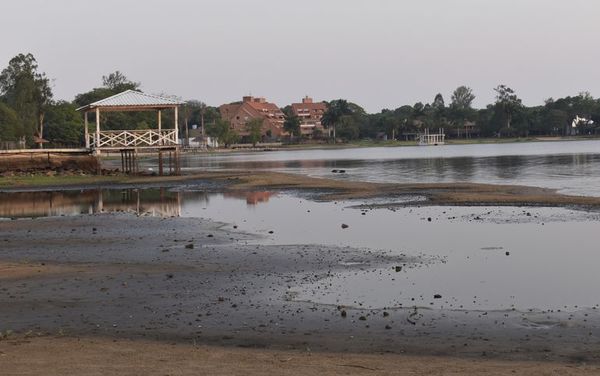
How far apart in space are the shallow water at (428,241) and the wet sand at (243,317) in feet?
3.00

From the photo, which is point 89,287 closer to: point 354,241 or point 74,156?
point 354,241

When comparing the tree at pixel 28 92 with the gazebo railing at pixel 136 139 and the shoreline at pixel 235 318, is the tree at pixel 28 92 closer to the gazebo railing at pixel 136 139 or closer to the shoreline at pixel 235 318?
the gazebo railing at pixel 136 139

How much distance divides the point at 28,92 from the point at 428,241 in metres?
103

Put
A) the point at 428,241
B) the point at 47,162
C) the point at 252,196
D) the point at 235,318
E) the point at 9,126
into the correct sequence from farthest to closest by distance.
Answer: the point at 9,126
the point at 47,162
the point at 252,196
the point at 428,241
the point at 235,318

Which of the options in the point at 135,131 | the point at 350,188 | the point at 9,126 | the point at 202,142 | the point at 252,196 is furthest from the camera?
the point at 202,142

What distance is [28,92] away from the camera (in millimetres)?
113438

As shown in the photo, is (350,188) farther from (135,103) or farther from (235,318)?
(235,318)

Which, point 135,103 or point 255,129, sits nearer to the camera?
point 135,103

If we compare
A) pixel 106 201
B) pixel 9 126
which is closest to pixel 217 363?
pixel 106 201

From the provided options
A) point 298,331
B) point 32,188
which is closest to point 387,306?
point 298,331

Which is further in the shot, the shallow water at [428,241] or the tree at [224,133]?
the tree at [224,133]

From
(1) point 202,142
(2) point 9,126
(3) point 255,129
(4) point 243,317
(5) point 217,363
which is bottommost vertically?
(4) point 243,317

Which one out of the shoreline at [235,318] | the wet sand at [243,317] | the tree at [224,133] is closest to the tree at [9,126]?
the tree at [224,133]

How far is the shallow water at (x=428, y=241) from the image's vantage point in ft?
48.0
